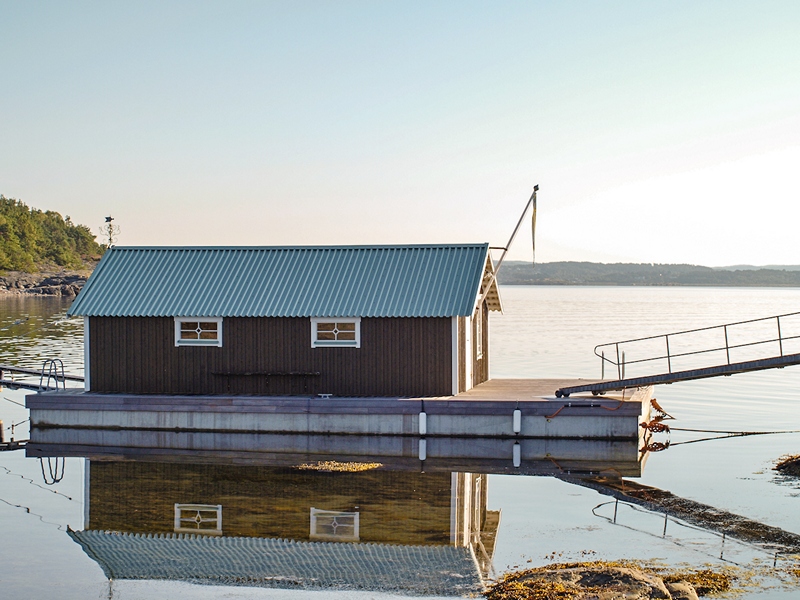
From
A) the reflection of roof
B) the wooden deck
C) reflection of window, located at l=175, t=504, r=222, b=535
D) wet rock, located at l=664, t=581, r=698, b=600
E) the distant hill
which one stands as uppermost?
the distant hill

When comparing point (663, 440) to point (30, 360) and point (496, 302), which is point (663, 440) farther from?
point (30, 360)

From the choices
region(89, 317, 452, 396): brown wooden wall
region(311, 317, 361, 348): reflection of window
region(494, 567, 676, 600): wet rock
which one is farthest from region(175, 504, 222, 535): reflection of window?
region(311, 317, 361, 348): reflection of window

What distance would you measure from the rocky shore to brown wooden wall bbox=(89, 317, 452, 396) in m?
116

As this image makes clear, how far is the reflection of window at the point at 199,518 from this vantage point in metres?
16.6

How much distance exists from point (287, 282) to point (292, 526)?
1141 cm

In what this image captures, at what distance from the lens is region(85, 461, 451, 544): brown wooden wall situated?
16.6m

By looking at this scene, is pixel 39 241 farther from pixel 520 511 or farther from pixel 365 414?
pixel 520 511

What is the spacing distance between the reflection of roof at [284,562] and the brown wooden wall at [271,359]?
9.85 m

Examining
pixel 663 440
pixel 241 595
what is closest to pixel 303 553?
pixel 241 595

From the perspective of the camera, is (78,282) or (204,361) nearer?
(204,361)

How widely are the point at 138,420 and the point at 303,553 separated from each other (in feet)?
38.4

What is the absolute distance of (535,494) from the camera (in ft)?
63.4

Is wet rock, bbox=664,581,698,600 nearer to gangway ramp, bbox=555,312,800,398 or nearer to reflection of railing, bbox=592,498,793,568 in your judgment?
reflection of railing, bbox=592,498,793,568

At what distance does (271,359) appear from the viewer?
26031 mm
